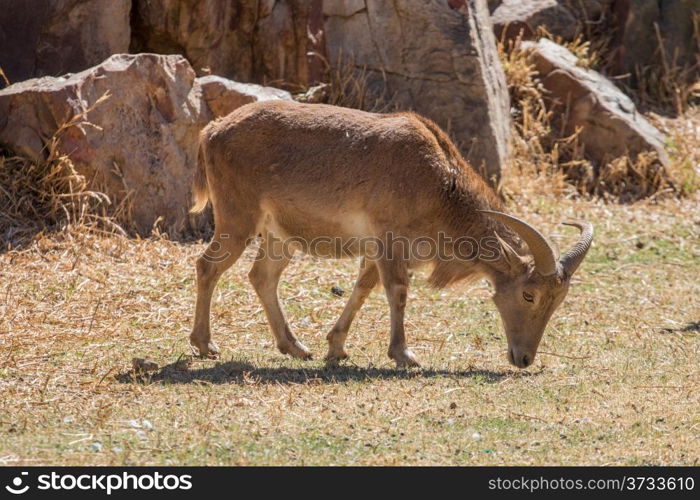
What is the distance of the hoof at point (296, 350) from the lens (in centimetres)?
908

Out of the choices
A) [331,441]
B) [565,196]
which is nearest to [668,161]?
[565,196]

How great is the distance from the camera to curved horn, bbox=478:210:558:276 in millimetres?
8586

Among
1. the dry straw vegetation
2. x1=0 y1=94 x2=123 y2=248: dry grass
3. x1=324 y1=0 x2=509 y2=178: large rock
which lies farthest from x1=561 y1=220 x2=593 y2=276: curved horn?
x1=324 y1=0 x2=509 y2=178: large rock

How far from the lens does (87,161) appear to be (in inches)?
461

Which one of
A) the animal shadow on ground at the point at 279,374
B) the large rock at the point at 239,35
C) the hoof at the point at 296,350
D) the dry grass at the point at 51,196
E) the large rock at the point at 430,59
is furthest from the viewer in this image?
the large rock at the point at 430,59

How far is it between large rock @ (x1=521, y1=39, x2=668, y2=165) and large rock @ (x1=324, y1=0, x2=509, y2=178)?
196 centimetres

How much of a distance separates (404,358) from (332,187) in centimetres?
145

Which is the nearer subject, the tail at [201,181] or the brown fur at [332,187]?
the brown fur at [332,187]

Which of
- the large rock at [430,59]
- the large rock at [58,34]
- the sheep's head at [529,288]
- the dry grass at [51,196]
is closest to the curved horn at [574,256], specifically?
the sheep's head at [529,288]

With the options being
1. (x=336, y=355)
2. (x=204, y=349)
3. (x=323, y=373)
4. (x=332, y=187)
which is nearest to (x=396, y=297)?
(x=336, y=355)

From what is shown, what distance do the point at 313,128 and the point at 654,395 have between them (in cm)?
328

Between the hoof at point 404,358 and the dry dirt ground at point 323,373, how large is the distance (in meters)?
0.10

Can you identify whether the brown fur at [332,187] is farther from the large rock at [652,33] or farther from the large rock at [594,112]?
the large rock at [652,33]

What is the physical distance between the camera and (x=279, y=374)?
8180 mm
